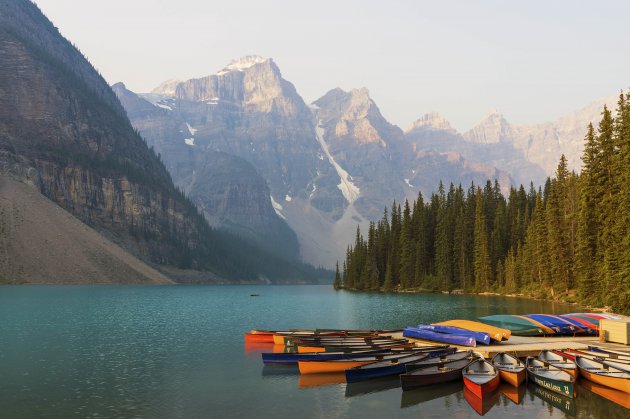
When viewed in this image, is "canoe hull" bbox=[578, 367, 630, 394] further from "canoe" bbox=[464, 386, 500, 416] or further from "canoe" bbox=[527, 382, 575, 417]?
"canoe" bbox=[464, 386, 500, 416]

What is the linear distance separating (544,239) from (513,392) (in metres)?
97.9

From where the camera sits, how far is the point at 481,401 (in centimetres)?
3419

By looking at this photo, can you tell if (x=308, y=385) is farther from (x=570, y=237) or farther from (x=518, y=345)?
(x=570, y=237)

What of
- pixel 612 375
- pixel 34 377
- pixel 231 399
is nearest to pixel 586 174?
pixel 612 375

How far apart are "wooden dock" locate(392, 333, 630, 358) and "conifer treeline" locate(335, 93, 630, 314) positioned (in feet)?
55.5

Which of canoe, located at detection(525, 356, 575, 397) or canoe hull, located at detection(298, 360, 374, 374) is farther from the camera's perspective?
canoe hull, located at detection(298, 360, 374, 374)

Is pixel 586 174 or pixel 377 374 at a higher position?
pixel 586 174

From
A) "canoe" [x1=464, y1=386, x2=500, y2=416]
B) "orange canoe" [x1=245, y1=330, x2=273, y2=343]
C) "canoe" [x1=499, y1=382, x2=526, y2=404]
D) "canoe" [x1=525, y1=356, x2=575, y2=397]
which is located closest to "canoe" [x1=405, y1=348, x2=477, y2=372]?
"canoe" [x1=464, y1=386, x2=500, y2=416]

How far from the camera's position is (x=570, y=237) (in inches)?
4574

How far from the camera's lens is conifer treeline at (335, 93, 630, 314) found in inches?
2948

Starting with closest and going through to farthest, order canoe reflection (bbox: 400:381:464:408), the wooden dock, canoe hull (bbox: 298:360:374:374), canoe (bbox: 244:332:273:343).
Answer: canoe reflection (bbox: 400:381:464:408) < canoe hull (bbox: 298:360:374:374) < the wooden dock < canoe (bbox: 244:332:273:343)

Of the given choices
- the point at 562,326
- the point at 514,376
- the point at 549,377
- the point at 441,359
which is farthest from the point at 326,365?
the point at 562,326

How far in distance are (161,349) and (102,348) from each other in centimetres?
556

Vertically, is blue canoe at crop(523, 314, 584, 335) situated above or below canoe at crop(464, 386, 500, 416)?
above
